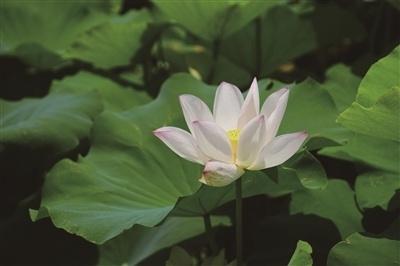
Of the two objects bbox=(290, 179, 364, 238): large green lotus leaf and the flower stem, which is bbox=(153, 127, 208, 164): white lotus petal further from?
bbox=(290, 179, 364, 238): large green lotus leaf

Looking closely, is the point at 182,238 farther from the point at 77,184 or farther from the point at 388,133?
the point at 388,133

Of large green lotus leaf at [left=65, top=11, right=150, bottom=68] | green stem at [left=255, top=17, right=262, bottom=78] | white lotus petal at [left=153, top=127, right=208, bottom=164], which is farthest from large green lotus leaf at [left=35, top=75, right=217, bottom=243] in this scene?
green stem at [left=255, top=17, right=262, bottom=78]

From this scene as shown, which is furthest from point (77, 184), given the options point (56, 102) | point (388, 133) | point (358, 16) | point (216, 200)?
point (358, 16)

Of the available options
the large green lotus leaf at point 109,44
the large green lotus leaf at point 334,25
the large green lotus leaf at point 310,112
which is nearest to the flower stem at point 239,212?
the large green lotus leaf at point 310,112

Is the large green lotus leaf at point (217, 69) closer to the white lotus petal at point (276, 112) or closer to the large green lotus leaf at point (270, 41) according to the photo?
the large green lotus leaf at point (270, 41)

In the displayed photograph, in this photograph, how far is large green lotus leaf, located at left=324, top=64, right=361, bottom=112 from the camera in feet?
5.13

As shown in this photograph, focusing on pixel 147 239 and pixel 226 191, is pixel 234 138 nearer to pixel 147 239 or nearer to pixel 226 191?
pixel 226 191

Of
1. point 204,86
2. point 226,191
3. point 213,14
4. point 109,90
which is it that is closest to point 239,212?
point 226,191

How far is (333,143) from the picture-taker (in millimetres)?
1206

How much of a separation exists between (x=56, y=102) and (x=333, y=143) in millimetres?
683

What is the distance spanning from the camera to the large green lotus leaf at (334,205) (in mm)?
1340

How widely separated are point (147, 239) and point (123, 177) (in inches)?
5.7

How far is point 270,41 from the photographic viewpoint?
2.06 m

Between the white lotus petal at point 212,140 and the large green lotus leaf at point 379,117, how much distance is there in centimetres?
20
